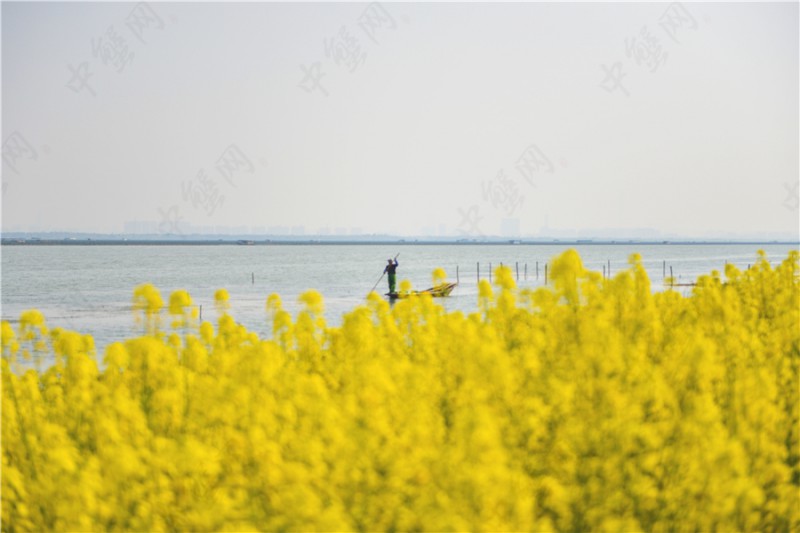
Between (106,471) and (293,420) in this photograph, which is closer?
(106,471)

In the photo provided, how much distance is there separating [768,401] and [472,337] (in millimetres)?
1993

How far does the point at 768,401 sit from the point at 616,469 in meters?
1.40

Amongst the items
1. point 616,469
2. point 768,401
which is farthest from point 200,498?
point 768,401

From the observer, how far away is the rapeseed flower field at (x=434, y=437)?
384 centimetres

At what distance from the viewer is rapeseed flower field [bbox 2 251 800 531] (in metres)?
3.84

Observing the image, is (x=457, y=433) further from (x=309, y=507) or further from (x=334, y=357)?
(x=334, y=357)

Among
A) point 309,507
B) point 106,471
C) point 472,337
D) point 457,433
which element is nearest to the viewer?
point 309,507

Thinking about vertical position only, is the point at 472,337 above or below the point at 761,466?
above

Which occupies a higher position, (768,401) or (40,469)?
(768,401)

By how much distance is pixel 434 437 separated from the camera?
4.54 m

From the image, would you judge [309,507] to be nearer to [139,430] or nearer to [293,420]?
[293,420]

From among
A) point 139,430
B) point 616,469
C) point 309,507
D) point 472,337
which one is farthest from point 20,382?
point 616,469

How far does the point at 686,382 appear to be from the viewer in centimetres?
543

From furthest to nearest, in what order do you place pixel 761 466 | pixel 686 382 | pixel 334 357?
pixel 334 357 → pixel 686 382 → pixel 761 466
